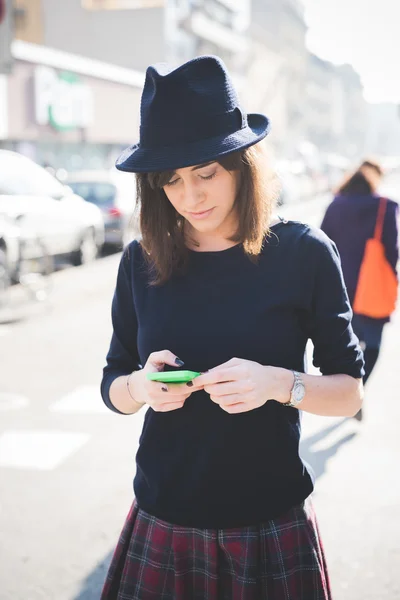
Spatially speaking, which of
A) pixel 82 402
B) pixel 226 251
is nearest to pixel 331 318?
pixel 226 251

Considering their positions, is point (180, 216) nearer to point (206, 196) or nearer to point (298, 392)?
point (206, 196)

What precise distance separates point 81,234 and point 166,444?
11175 mm

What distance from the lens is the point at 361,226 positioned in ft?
15.3

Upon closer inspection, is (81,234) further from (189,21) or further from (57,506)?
(189,21)

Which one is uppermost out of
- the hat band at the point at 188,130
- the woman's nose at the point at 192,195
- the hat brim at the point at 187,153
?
the hat band at the point at 188,130

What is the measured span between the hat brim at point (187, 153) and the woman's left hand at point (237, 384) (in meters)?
0.45

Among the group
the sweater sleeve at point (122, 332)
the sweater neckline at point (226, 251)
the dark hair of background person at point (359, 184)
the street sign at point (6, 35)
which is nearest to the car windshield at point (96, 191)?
the street sign at point (6, 35)

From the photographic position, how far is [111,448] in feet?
15.3

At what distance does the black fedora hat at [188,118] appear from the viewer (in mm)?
1582

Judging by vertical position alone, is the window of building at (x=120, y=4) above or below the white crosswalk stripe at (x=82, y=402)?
above

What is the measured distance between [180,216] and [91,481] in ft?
8.84

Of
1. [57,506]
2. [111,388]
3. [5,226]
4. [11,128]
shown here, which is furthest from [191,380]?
[11,128]

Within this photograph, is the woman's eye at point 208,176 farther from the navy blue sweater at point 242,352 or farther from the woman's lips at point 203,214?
the navy blue sweater at point 242,352

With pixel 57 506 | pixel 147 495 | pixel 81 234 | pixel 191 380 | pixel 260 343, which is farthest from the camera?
pixel 81 234
